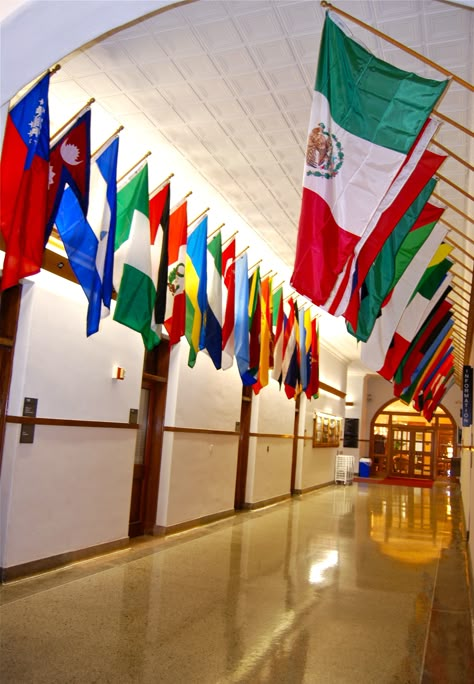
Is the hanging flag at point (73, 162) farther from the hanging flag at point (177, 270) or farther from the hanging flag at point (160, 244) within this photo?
the hanging flag at point (177, 270)

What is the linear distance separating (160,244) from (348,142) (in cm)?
291

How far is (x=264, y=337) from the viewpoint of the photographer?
25.8 feet

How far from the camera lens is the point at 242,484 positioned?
1140 centimetres

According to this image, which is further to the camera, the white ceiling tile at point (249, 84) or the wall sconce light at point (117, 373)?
the wall sconce light at point (117, 373)

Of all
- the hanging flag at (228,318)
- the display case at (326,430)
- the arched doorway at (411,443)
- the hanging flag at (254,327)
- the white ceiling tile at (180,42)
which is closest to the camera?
the white ceiling tile at (180,42)

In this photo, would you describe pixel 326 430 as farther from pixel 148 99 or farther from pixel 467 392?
pixel 148 99

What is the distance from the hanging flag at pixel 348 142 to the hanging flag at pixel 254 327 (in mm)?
4241

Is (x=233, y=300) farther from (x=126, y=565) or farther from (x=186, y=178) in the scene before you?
(x=126, y=565)

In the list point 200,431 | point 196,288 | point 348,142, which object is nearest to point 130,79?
point 196,288

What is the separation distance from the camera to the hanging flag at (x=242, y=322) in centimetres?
734

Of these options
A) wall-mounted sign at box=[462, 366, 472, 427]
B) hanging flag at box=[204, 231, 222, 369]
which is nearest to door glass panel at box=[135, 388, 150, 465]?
hanging flag at box=[204, 231, 222, 369]

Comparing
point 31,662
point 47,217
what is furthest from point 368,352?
point 31,662

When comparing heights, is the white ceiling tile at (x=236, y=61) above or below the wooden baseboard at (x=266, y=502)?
above

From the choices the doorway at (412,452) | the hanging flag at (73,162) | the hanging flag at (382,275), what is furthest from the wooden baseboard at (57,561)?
the doorway at (412,452)
